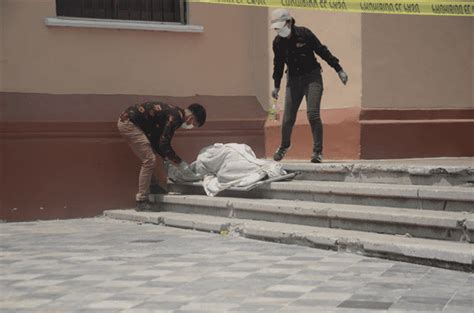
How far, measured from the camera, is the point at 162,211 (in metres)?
8.23

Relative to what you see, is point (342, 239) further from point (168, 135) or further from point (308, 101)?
point (168, 135)

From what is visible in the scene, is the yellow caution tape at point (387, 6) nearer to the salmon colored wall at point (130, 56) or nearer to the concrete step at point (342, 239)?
the salmon colored wall at point (130, 56)

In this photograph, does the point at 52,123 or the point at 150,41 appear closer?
the point at 52,123

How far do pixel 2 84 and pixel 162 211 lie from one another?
2.31 metres

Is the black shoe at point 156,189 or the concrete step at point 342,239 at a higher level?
the black shoe at point 156,189

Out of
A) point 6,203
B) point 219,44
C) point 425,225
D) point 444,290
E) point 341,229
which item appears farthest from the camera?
point 219,44

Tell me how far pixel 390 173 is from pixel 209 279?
2514mm

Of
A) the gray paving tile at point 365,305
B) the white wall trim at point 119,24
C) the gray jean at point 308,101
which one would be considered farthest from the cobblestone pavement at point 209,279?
the white wall trim at point 119,24

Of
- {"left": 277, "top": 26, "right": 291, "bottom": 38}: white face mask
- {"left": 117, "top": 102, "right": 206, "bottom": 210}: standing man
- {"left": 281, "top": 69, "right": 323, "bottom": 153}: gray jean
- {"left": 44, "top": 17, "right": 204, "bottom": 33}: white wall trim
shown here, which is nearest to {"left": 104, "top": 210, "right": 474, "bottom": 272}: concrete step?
{"left": 117, "top": 102, "right": 206, "bottom": 210}: standing man

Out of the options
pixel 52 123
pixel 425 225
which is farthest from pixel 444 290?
pixel 52 123

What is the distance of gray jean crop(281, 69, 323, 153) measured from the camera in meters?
7.64

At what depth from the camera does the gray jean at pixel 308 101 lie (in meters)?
7.64

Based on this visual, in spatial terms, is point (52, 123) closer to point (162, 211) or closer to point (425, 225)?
point (162, 211)

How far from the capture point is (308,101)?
7688mm
